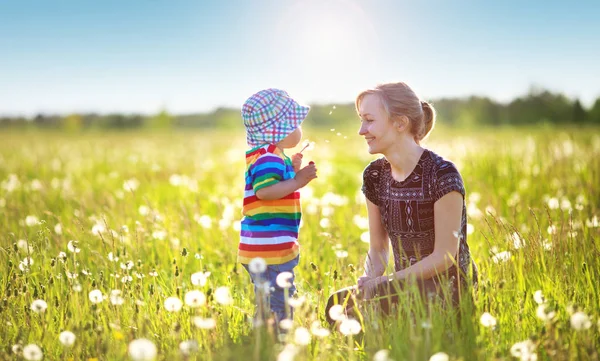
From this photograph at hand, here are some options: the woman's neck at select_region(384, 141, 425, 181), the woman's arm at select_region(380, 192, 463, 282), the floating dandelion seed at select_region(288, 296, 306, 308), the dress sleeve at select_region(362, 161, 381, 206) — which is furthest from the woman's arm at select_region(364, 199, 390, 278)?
the floating dandelion seed at select_region(288, 296, 306, 308)

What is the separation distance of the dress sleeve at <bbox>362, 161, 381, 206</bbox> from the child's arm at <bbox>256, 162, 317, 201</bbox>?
2.03ft

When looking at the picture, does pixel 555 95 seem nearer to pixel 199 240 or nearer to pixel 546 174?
pixel 546 174

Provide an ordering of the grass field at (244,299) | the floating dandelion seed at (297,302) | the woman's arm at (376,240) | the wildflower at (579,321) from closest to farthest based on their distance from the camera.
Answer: the wildflower at (579,321) → the floating dandelion seed at (297,302) → the grass field at (244,299) → the woman's arm at (376,240)

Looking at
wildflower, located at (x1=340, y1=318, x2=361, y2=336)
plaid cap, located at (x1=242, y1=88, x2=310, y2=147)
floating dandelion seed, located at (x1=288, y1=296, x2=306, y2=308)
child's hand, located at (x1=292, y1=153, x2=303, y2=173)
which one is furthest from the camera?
child's hand, located at (x1=292, y1=153, x2=303, y2=173)

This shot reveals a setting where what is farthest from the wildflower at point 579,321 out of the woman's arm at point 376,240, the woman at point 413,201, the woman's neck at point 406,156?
the woman's arm at point 376,240

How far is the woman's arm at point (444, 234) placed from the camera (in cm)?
336

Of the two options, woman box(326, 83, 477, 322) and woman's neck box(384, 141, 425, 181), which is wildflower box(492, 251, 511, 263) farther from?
woman's neck box(384, 141, 425, 181)

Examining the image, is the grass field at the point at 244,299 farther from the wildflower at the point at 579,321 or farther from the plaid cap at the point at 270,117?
Answer: the plaid cap at the point at 270,117

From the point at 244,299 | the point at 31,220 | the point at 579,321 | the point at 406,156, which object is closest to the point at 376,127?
the point at 406,156

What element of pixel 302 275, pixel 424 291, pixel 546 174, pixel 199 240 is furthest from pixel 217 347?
pixel 546 174

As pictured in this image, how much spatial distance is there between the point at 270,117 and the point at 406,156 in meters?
0.86

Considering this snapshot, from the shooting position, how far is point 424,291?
336 centimetres

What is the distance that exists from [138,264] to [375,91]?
2215mm

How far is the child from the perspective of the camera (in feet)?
11.2
